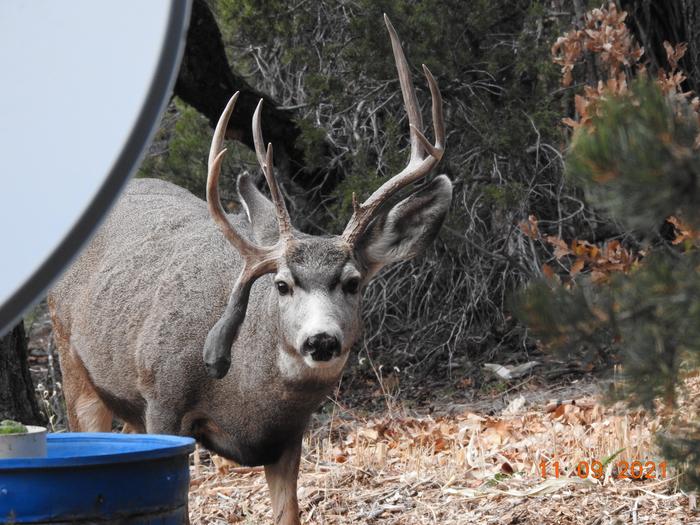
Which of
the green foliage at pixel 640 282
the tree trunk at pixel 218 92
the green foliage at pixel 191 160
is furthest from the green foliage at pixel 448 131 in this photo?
the green foliage at pixel 640 282

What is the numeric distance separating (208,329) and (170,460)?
199cm

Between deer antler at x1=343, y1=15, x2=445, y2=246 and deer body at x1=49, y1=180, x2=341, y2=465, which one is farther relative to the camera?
deer antler at x1=343, y1=15, x2=445, y2=246

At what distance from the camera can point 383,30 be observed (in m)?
8.03

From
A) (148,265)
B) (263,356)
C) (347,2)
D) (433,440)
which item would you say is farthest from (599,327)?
(347,2)

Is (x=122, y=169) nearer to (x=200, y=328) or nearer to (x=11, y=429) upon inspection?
(x=11, y=429)

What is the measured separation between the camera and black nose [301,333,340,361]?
4480mm

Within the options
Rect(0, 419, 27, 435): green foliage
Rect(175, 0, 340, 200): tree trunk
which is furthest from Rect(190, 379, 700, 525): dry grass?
Rect(175, 0, 340, 200): tree trunk

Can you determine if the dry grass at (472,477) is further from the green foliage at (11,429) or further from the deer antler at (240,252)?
the green foliage at (11,429)

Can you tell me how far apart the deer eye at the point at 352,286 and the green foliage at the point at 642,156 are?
10.1ft

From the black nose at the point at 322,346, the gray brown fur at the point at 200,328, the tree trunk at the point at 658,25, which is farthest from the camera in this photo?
the tree trunk at the point at 658,25

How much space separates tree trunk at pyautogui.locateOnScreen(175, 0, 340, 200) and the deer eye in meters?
4.06

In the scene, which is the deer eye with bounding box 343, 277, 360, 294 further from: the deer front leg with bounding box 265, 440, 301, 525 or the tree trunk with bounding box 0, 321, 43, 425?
the tree trunk with bounding box 0, 321, 43, 425

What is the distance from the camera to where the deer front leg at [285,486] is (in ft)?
16.4

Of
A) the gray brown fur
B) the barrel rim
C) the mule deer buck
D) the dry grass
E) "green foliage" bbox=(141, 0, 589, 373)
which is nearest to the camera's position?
the barrel rim
